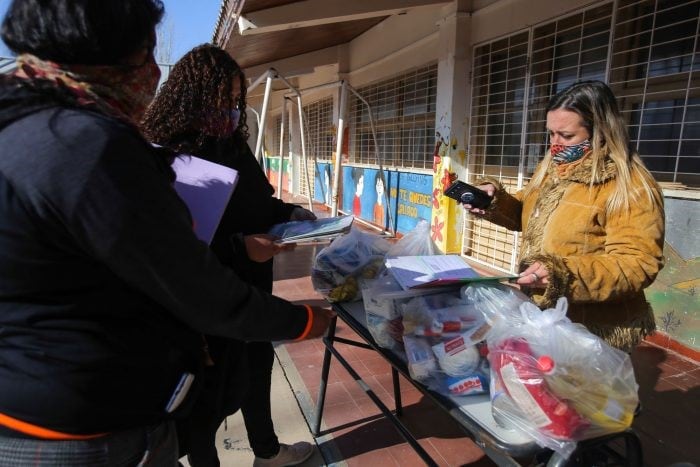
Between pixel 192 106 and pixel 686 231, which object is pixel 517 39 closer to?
pixel 686 231

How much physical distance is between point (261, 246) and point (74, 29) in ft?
2.92

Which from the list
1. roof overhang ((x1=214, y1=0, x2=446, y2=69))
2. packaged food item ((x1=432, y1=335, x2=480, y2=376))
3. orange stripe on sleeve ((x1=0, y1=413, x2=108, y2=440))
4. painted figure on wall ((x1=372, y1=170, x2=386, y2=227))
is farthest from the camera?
painted figure on wall ((x1=372, y1=170, x2=386, y2=227))

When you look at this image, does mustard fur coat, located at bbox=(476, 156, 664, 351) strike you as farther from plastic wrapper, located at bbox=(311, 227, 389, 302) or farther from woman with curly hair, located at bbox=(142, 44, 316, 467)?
woman with curly hair, located at bbox=(142, 44, 316, 467)

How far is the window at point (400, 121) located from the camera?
21.6 ft

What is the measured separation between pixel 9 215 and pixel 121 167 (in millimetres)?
202

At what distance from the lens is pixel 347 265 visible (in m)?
1.89

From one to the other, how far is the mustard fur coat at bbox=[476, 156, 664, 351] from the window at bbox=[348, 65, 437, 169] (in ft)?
16.5

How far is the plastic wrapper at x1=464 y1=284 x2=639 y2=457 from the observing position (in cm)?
93

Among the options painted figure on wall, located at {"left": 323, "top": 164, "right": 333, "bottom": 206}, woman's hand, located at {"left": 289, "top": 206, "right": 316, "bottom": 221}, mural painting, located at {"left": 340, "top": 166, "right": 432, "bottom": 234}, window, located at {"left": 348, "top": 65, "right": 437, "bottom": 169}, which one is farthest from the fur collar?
painted figure on wall, located at {"left": 323, "top": 164, "right": 333, "bottom": 206}

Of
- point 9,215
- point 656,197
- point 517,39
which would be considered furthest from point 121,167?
point 517,39

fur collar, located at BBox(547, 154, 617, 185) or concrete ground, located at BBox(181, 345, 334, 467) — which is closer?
fur collar, located at BBox(547, 154, 617, 185)

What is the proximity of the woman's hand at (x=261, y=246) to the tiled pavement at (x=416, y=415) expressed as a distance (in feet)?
4.08

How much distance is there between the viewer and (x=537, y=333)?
3.45 ft

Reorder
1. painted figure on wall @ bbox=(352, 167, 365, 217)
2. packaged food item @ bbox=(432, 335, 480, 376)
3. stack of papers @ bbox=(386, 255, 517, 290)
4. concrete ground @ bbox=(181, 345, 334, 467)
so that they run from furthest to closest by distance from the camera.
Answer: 1. painted figure on wall @ bbox=(352, 167, 365, 217)
2. concrete ground @ bbox=(181, 345, 334, 467)
3. stack of papers @ bbox=(386, 255, 517, 290)
4. packaged food item @ bbox=(432, 335, 480, 376)
